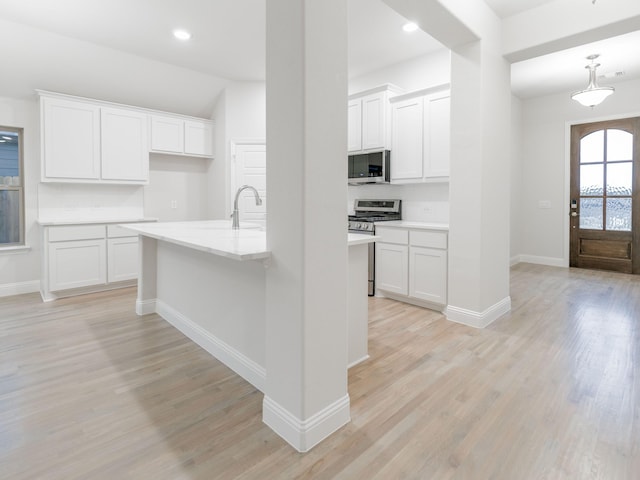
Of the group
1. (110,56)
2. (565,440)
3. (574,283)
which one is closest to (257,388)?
(565,440)

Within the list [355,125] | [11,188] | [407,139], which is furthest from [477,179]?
[11,188]

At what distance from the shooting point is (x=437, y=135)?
3932 mm

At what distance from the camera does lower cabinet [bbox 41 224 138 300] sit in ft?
13.4

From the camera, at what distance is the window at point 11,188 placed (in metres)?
4.37

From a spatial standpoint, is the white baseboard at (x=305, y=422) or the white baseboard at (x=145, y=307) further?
the white baseboard at (x=145, y=307)

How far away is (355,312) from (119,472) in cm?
151

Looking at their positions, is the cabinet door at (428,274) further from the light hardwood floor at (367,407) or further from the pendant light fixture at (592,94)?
the pendant light fixture at (592,94)

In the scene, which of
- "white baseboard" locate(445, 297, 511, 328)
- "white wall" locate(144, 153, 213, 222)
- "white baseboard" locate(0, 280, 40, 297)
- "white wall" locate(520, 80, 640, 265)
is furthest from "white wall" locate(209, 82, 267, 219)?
"white wall" locate(520, 80, 640, 265)

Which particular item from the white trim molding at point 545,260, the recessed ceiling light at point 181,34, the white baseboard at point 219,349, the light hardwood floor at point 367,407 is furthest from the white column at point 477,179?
the white trim molding at point 545,260

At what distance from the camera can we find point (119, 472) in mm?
1499

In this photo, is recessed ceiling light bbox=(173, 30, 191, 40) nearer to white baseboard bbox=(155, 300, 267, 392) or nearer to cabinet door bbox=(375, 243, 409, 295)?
white baseboard bbox=(155, 300, 267, 392)

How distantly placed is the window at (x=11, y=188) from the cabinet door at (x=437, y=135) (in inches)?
191

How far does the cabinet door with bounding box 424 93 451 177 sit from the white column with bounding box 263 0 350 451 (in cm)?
249

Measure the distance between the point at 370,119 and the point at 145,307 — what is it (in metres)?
3.33
